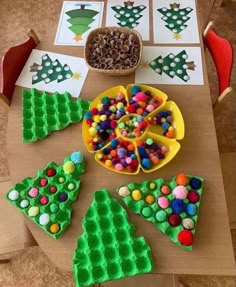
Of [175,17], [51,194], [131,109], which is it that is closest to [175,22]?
[175,17]

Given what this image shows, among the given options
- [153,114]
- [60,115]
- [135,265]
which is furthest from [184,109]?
[135,265]

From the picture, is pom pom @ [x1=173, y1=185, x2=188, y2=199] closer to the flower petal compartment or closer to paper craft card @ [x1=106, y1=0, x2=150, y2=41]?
the flower petal compartment

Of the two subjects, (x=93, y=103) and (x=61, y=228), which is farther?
(x=93, y=103)

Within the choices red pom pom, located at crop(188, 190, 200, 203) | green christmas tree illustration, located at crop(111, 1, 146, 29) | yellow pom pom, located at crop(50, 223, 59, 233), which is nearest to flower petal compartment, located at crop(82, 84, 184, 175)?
red pom pom, located at crop(188, 190, 200, 203)

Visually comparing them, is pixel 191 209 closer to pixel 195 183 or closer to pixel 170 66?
pixel 195 183

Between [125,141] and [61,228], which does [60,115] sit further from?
[61,228]

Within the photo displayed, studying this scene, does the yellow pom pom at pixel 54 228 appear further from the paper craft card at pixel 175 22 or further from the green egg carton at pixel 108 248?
the paper craft card at pixel 175 22

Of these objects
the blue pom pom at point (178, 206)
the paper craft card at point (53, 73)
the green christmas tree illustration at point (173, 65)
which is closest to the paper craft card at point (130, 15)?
the green christmas tree illustration at point (173, 65)
